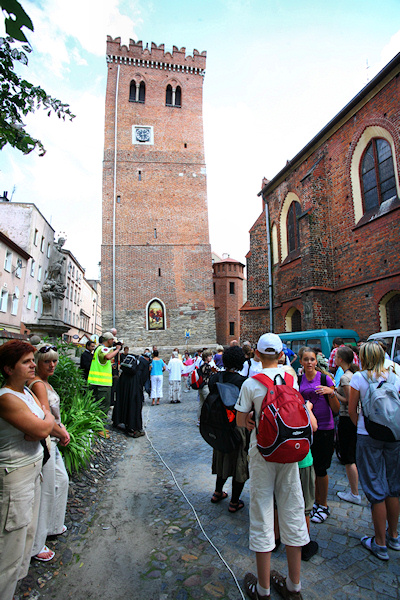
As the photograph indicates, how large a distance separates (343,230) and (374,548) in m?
12.7

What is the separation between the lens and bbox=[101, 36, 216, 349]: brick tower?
82.7ft

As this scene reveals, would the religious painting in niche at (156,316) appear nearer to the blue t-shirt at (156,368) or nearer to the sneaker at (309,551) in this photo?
the blue t-shirt at (156,368)

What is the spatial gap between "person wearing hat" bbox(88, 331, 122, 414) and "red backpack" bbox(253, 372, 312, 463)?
14.1 ft

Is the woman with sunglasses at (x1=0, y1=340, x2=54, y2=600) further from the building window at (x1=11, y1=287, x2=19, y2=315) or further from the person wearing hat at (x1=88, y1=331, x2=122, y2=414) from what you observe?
the building window at (x1=11, y1=287, x2=19, y2=315)

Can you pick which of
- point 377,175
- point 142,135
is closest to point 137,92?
point 142,135

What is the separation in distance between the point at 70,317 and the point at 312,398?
125 feet

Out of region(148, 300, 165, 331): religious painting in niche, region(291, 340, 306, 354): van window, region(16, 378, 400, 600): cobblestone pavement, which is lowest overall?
region(16, 378, 400, 600): cobblestone pavement

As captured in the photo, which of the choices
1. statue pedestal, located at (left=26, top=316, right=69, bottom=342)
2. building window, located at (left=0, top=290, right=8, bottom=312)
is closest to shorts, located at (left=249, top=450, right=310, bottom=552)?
statue pedestal, located at (left=26, top=316, right=69, bottom=342)

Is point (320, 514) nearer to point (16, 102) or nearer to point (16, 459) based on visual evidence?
point (16, 459)

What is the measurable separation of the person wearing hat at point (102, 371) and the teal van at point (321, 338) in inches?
248

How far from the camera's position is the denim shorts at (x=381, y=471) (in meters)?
2.76

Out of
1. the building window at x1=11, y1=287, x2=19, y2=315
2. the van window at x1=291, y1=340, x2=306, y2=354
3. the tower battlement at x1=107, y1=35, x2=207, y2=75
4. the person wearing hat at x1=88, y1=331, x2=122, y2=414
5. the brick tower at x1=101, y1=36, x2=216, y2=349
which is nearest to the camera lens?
the person wearing hat at x1=88, y1=331, x2=122, y2=414

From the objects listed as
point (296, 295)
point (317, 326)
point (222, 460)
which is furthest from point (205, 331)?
point (222, 460)

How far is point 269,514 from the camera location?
2227mm
